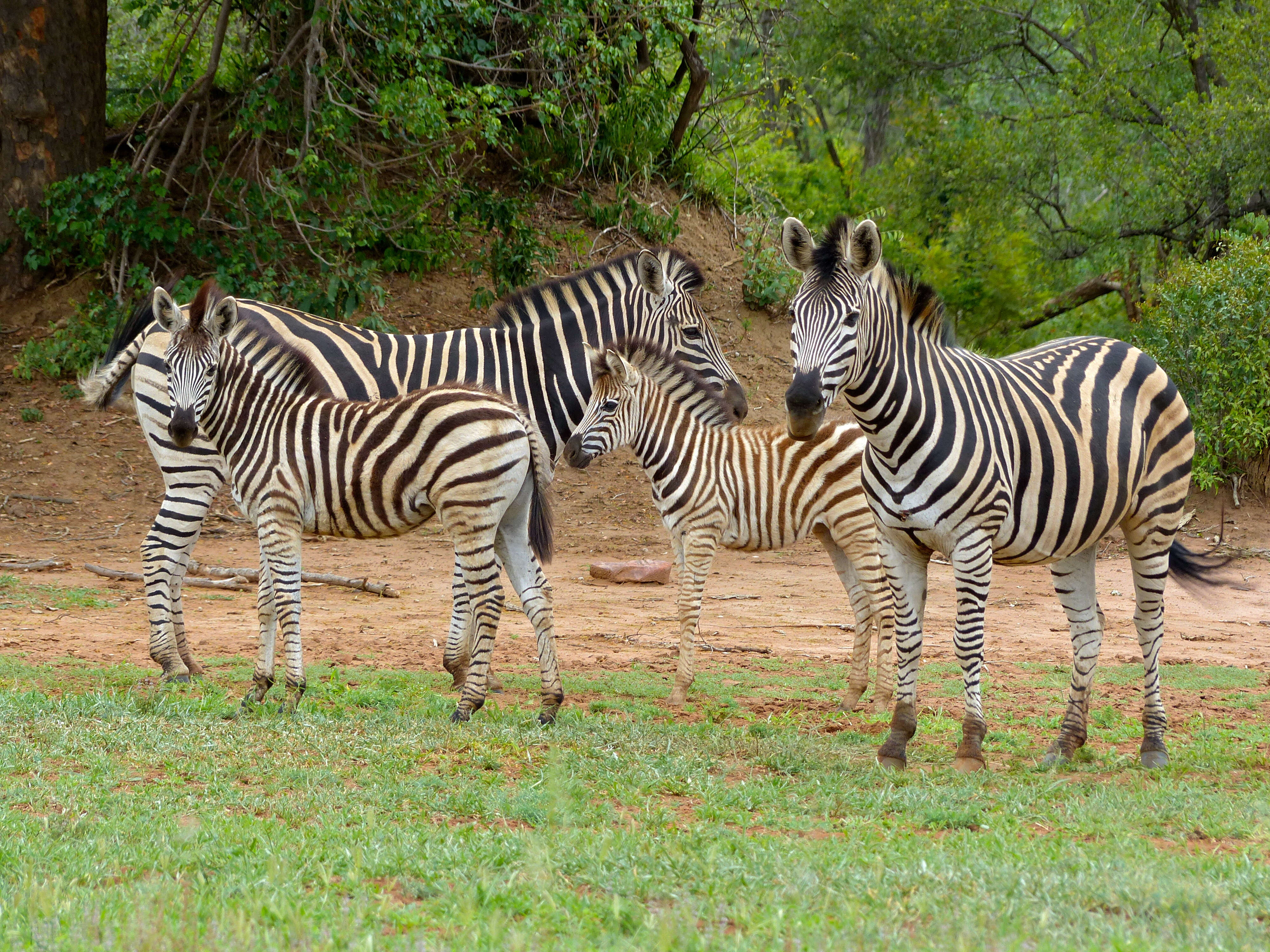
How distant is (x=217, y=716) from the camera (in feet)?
22.8

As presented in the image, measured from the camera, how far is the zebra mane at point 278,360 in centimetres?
766

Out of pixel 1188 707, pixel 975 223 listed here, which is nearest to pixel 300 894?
→ pixel 1188 707

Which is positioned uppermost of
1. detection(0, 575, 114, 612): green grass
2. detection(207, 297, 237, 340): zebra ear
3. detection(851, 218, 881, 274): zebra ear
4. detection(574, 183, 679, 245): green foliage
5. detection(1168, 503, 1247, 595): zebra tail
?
detection(574, 183, 679, 245): green foliage

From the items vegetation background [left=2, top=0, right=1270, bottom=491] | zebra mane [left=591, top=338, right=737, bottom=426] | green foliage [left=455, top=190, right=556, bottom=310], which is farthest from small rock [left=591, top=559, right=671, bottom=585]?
green foliage [left=455, top=190, right=556, bottom=310]

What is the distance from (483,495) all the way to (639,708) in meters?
1.93

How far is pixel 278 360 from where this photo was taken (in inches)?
303

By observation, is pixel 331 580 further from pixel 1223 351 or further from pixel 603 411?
pixel 1223 351

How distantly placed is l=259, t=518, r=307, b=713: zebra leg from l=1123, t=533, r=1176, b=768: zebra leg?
4.79 metres

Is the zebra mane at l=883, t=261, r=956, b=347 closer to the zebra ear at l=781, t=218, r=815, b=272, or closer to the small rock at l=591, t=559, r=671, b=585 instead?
the zebra ear at l=781, t=218, r=815, b=272

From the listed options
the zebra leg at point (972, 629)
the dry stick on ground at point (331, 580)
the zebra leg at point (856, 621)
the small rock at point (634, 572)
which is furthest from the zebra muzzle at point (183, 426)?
the small rock at point (634, 572)

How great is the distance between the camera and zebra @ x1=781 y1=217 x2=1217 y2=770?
6145 mm

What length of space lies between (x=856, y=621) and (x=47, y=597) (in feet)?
24.1

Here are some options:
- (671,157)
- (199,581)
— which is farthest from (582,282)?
(671,157)

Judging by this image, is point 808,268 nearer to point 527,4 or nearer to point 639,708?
point 639,708
